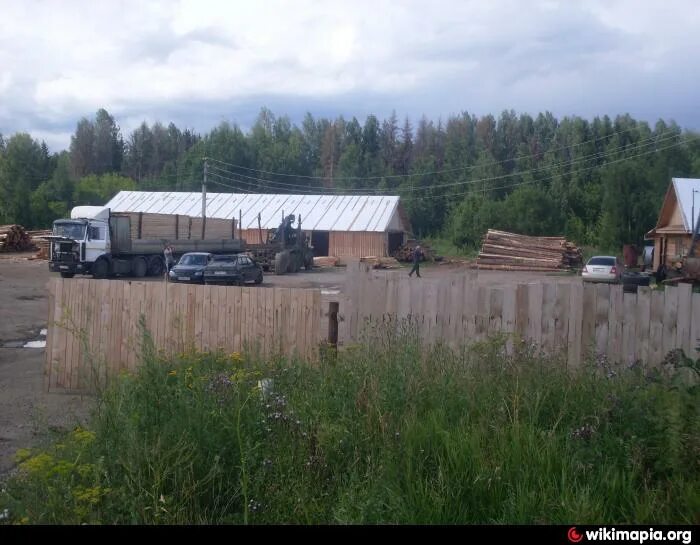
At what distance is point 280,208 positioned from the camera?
66312mm

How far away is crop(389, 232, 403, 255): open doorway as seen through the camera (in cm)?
6409

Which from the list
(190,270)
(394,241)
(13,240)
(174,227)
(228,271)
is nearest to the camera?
(228,271)

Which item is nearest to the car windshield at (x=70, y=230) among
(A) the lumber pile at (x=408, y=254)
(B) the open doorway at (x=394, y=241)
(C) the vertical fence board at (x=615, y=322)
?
(A) the lumber pile at (x=408, y=254)

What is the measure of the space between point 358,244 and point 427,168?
101 ft

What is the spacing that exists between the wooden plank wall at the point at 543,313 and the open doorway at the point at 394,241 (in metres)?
52.6

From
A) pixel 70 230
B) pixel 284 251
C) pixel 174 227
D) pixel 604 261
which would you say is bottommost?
pixel 604 261

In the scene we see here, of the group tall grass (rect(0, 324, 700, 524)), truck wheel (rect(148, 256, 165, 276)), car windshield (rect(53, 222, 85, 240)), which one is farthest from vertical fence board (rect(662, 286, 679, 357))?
truck wheel (rect(148, 256, 165, 276))

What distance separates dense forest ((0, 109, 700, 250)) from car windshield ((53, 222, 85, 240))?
116ft

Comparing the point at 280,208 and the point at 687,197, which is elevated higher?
the point at 687,197

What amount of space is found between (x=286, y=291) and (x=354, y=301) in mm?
988

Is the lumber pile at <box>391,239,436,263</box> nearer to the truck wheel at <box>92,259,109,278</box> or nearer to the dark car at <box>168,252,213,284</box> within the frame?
A: the dark car at <box>168,252,213,284</box>

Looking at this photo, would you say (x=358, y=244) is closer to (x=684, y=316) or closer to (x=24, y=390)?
(x=24, y=390)

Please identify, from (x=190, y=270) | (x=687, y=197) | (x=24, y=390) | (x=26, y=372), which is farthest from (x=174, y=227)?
(x=24, y=390)
